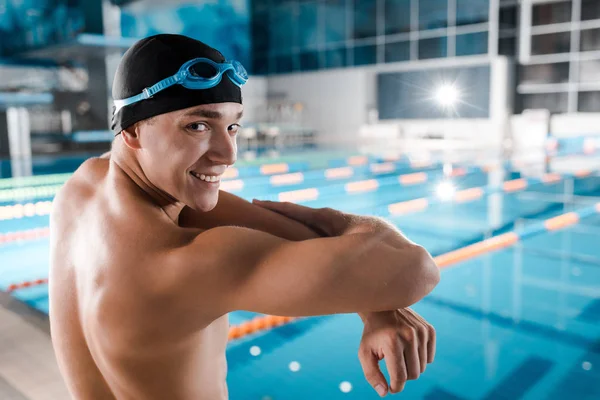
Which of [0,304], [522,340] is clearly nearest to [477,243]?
[522,340]

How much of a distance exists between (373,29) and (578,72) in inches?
308

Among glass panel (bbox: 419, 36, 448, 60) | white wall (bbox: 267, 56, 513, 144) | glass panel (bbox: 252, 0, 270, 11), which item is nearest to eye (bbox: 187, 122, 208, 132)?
white wall (bbox: 267, 56, 513, 144)

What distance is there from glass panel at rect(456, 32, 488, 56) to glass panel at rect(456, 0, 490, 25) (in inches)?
18.3

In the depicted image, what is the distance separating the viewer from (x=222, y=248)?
2.81 feet

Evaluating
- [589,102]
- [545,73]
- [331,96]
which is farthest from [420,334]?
[331,96]

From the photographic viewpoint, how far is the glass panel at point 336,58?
2330 centimetres

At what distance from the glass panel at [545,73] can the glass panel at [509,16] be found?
1528 mm

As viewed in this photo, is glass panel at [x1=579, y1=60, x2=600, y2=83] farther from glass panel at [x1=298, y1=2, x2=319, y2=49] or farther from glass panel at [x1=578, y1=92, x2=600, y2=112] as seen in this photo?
glass panel at [x1=298, y1=2, x2=319, y2=49]

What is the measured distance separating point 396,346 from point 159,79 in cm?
62

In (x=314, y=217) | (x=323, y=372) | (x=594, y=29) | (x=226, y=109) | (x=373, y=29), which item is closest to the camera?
(x=226, y=109)

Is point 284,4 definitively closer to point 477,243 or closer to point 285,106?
point 285,106

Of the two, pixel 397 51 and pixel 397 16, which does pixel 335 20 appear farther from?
pixel 397 51

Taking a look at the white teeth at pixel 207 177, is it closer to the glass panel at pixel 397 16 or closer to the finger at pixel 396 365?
the finger at pixel 396 365

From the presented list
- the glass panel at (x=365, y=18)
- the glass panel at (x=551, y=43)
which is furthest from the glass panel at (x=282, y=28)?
the glass panel at (x=551, y=43)
